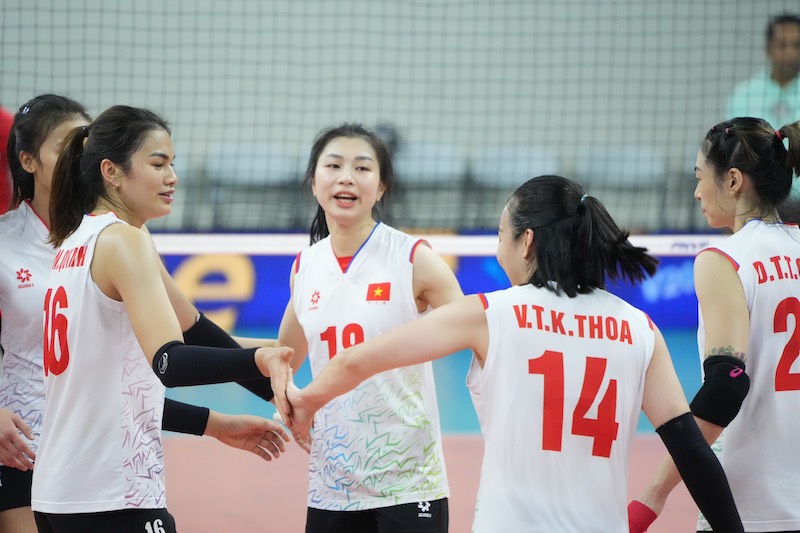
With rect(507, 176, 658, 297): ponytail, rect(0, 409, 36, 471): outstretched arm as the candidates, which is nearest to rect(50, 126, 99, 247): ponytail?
rect(0, 409, 36, 471): outstretched arm

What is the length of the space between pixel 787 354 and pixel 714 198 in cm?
49

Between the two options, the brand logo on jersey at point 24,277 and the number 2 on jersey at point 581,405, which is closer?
the number 2 on jersey at point 581,405

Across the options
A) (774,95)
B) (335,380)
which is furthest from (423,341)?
(774,95)

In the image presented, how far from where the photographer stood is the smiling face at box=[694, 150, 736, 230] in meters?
3.05

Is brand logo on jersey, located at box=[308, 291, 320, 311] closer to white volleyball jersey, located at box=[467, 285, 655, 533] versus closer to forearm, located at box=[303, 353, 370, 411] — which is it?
forearm, located at box=[303, 353, 370, 411]

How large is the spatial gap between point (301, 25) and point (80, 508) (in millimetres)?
11924

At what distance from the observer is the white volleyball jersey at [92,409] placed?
2.73 meters

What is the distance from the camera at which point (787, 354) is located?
2889 millimetres

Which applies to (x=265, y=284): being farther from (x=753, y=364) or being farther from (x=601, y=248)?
(x=601, y=248)

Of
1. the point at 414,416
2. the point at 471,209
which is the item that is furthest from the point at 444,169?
the point at 414,416

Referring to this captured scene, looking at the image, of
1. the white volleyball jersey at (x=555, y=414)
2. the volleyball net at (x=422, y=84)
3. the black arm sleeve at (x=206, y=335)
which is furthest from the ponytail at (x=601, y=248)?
the volleyball net at (x=422, y=84)

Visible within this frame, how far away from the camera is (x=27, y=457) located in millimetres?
3195

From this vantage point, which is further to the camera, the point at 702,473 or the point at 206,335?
the point at 206,335

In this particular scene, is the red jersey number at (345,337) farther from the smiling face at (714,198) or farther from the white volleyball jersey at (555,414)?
the smiling face at (714,198)
